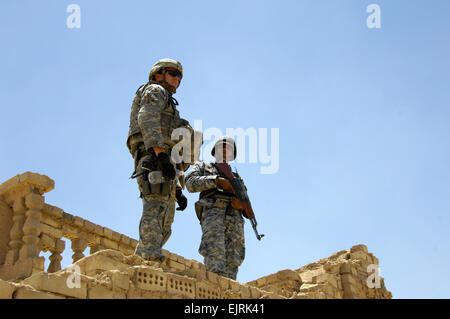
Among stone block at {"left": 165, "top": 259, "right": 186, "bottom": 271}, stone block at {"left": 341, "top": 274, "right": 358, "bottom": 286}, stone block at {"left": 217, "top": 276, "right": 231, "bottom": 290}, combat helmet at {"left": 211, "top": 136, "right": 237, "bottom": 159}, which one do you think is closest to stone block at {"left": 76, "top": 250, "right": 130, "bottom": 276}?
stone block at {"left": 217, "top": 276, "right": 231, "bottom": 290}

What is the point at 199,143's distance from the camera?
579 cm

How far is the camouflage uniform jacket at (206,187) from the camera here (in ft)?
19.3

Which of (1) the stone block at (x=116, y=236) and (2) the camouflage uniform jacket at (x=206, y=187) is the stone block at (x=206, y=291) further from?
(1) the stone block at (x=116, y=236)

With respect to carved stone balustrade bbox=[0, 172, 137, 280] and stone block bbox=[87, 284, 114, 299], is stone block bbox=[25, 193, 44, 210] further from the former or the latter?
stone block bbox=[87, 284, 114, 299]

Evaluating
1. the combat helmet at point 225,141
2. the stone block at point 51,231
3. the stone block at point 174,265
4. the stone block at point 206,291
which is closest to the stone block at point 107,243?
the stone block at point 51,231

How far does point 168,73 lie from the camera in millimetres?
5715

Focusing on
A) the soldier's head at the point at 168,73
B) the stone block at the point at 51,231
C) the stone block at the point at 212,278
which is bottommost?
the stone block at the point at 212,278

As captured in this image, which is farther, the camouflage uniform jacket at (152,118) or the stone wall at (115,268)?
the camouflage uniform jacket at (152,118)

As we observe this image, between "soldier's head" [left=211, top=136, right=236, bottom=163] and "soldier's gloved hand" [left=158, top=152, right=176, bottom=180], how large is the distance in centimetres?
130

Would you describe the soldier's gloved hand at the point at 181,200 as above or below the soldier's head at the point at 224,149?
below

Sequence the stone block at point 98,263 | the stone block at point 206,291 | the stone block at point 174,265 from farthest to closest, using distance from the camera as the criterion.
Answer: the stone block at point 174,265 → the stone block at point 206,291 → the stone block at point 98,263

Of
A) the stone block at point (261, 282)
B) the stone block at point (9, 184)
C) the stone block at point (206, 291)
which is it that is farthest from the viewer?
the stone block at point (9, 184)

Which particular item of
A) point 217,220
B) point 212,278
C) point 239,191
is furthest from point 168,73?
point 212,278
